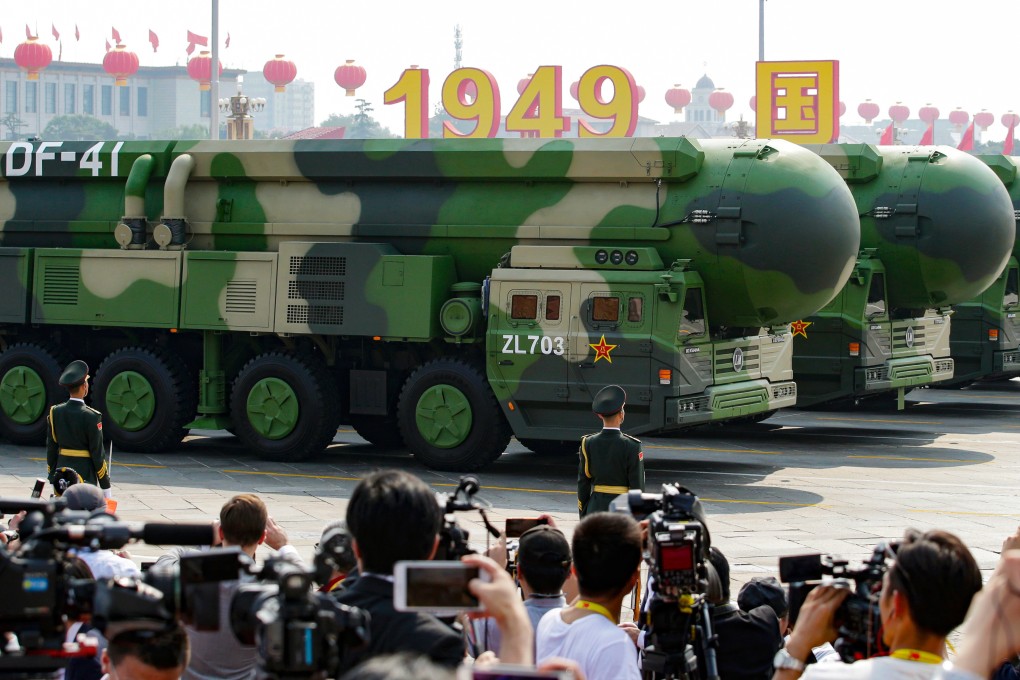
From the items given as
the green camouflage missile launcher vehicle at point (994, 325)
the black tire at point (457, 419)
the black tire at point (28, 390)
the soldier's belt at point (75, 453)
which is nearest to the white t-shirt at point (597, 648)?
the soldier's belt at point (75, 453)

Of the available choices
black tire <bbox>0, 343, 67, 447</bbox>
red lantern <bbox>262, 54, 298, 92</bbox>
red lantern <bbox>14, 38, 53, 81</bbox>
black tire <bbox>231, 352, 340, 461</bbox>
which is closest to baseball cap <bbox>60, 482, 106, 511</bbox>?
black tire <bbox>231, 352, 340, 461</bbox>

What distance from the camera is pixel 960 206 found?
19812mm

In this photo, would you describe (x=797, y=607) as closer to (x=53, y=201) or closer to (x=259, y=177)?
(x=259, y=177)

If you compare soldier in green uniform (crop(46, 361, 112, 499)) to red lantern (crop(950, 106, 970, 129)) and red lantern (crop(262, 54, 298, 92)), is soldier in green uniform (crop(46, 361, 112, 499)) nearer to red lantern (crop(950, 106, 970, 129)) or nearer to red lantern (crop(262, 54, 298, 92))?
red lantern (crop(262, 54, 298, 92))

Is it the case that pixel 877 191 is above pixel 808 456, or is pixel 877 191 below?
above

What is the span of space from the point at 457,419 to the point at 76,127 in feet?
430

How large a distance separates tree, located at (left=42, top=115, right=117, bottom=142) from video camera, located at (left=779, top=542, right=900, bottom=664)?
13661cm

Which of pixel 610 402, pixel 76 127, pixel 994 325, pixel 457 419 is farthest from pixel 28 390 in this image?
pixel 76 127

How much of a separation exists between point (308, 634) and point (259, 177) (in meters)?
14.2

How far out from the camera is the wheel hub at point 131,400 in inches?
694

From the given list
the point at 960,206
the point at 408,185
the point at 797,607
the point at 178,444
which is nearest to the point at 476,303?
the point at 408,185

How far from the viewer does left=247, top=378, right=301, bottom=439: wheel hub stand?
56.1 feet

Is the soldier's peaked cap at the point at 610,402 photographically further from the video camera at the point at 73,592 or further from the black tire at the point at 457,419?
the video camera at the point at 73,592

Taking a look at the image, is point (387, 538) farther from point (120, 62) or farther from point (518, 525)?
point (120, 62)
